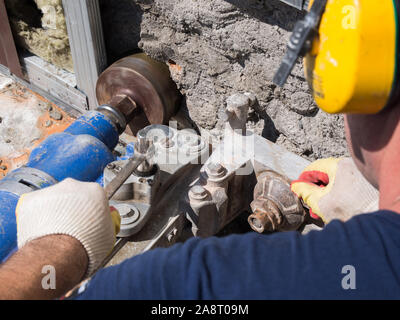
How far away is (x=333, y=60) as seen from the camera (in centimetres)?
91

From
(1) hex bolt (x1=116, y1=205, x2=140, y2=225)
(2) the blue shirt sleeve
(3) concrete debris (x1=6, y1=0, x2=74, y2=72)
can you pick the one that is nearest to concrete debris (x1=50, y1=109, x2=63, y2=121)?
(3) concrete debris (x1=6, y1=0, x2=74, y2=72)

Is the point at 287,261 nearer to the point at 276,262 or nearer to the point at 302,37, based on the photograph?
the point at 276,262

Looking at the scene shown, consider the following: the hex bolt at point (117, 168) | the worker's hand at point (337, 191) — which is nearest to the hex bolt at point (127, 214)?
the hex bolt at point (117, 168)

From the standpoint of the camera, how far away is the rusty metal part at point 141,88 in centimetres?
246

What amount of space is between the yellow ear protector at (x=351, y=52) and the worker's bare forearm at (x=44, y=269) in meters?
0.71

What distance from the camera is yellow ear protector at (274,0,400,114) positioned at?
0.84 m

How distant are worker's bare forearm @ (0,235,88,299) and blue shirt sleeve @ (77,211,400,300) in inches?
7.6

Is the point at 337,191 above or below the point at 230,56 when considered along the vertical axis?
below

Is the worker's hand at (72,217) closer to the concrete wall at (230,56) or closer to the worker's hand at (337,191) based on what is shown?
the worker's hand at (337,191)

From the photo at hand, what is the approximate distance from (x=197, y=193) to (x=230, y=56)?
0.82 metres

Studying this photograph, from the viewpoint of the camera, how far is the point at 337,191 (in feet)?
4.84

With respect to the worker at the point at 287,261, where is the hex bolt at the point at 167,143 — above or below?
below

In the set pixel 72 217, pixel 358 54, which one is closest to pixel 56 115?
pixel 72 217

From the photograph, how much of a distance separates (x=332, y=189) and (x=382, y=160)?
57 cm
